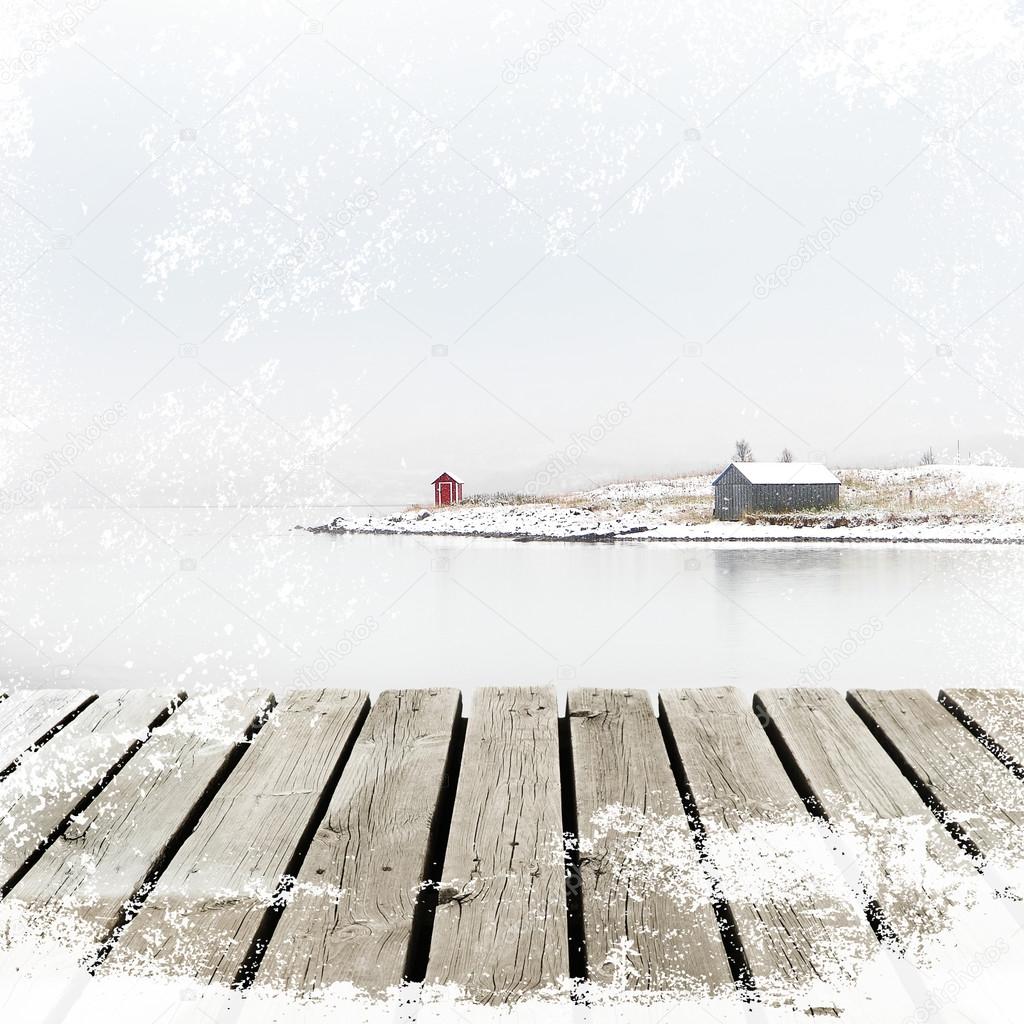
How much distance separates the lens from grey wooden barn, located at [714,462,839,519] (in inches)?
696

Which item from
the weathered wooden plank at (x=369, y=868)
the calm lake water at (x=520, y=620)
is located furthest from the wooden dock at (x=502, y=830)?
the calm lake water at (x=520, y=620)

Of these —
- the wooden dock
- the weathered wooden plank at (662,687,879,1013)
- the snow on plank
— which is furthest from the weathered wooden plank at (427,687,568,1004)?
the snow on plank

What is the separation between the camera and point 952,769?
1.86m

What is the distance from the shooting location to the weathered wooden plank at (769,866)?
1.17 meters

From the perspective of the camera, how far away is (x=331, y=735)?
6.73ft

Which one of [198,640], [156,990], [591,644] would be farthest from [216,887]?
[198,640]

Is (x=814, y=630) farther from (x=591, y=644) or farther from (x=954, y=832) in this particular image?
(x=954, y=832)

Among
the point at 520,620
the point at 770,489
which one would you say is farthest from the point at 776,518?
the point at 520,620

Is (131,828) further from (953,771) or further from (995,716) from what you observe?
(995,716)

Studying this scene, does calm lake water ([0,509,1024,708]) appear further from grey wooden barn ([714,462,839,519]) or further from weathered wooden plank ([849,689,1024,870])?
grey wooden barn ([714,462,839,519])

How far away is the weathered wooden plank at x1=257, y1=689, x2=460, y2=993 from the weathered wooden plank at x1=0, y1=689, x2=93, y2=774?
2.93ft

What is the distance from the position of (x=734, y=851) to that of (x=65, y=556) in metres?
14.3

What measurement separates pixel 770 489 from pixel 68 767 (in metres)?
17.3

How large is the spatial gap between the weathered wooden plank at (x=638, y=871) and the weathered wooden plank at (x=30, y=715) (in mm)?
1448
